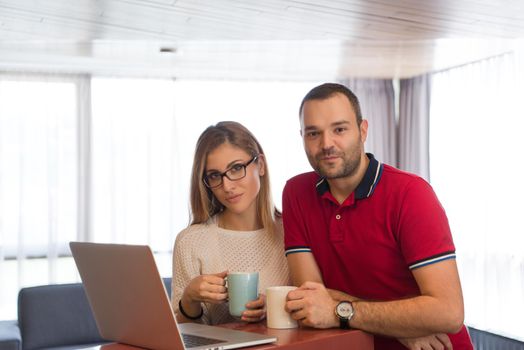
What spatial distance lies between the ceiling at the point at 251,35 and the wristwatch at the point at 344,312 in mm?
2486

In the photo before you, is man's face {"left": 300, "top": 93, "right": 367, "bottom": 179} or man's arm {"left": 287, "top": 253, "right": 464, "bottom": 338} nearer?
man's arm {"left": 287, "top": 253, "right": 464, "bottom": 338}

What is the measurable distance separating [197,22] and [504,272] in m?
3.37

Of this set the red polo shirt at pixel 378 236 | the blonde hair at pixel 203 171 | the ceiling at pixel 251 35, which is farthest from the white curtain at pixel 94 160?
the red polo shirt at pixel 378 236

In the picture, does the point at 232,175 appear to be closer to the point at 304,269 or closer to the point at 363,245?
the point at 304,269

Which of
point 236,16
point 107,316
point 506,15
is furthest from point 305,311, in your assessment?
point 506,15

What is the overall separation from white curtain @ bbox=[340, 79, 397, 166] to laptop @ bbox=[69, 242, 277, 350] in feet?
19.7

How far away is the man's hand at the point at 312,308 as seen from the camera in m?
1.87

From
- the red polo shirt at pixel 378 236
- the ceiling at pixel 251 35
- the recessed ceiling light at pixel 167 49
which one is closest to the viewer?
the red polo shirt at pixel 378 236

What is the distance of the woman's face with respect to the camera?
2.39 m

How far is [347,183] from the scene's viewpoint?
7.08ft

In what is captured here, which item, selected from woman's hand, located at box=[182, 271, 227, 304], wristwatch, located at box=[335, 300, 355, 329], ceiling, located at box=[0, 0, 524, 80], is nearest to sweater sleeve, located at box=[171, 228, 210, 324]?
woman's hand, located at box=[182, 271, 227, 304]

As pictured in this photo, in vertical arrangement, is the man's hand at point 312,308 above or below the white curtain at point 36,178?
below

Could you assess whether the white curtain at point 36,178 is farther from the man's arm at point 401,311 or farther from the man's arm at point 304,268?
the man's arm at point 401,311

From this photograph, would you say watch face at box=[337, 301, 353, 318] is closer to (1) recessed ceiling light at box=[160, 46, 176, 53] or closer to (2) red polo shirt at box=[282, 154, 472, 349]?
(2) red polo shirt at box=[282, 154, 472, 349]
